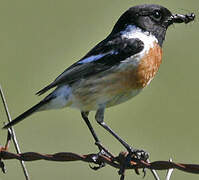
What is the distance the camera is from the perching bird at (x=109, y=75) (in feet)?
17.8

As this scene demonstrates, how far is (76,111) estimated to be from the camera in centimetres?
915

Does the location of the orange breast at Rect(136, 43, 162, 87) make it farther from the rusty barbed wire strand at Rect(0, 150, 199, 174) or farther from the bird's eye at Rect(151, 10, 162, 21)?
the rusty barbed wire strand at Rect(0, 150, 199, 174)

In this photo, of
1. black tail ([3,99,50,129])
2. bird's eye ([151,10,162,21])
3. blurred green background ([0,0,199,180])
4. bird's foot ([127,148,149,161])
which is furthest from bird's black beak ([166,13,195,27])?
blurred green background ([0,0,199,180])

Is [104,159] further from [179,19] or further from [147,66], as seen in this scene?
[179,19]

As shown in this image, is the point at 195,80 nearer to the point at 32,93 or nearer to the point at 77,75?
the point at 32,93

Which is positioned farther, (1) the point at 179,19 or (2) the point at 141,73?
(1) the point at 179,19

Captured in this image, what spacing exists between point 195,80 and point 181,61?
16.6 inches

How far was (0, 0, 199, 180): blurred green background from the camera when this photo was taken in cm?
834

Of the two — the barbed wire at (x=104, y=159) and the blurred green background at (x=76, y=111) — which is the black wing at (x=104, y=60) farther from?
the blurred green background at (x=76, y=111)

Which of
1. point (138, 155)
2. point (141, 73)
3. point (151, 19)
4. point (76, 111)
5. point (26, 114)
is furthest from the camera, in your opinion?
point (76, 111)

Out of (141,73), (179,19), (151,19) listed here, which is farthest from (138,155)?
(179,19)

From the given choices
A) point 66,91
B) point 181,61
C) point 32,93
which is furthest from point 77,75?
point 181,61

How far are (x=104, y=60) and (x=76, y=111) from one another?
367 centimetres

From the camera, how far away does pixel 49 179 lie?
8.13 m
